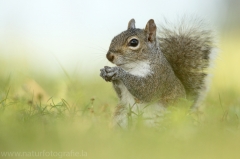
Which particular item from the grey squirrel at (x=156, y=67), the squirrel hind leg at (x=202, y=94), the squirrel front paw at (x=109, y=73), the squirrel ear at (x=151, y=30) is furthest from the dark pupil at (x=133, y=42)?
the squirrel hind leg at (x=202, y=94)

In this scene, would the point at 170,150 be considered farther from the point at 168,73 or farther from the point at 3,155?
the point at 168,73

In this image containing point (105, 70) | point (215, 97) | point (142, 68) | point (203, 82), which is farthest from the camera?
point (215, 97)

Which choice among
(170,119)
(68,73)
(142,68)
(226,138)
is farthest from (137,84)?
(226,138)

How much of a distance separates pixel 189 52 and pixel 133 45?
1.90 ft

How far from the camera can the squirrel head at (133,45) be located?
3.57m

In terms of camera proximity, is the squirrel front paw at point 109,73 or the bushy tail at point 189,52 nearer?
the squirrel front paw at point 109,73

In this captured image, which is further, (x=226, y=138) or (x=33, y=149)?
(x=226, y=138)

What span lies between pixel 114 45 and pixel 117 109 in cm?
46

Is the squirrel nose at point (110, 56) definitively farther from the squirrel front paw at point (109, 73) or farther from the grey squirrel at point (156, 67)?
the squirrel front paw at point (109, 73)

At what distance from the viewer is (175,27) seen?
4.23 m

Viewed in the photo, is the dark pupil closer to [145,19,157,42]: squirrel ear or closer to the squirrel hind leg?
[145,19,157,42]: squirrel ear

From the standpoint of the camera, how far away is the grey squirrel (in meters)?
3.46

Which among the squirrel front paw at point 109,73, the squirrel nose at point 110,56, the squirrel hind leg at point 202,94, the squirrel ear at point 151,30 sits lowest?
the squirrel hind leg at point 202,94

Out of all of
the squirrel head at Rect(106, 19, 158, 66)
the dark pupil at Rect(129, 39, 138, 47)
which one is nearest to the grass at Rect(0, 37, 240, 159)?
the squirrel head at Rect(106, 19, 158, 66)
